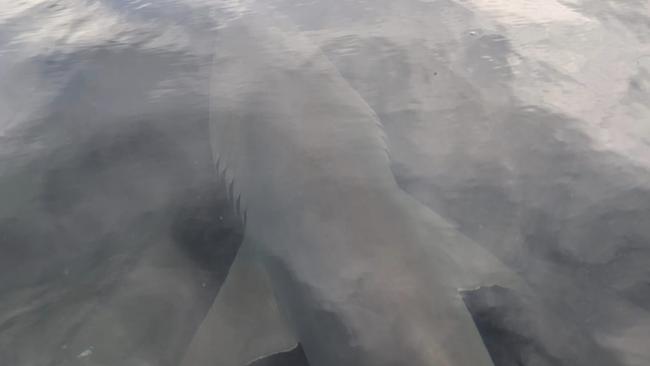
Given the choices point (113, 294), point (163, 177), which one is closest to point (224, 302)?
point (113, 294)

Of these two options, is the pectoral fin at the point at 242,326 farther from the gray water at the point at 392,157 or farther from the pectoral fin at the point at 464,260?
the pectoral fin at the point at 464,260

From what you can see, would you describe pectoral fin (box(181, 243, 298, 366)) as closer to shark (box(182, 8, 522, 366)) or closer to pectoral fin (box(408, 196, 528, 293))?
shark (box(182, 8, 522, 366))

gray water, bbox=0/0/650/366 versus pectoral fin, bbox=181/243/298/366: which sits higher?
gray water, bbox=0/0/650/366

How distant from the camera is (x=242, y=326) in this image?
1.27m

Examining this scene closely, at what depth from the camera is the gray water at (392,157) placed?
4.17 ft

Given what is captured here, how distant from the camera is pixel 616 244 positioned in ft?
4.44

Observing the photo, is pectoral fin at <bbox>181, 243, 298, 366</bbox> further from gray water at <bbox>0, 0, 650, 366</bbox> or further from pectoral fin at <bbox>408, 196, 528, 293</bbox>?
pectoral fin at <bbox>408, 196, 528, 293</bbox>

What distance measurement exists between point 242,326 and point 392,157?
57 centimetres

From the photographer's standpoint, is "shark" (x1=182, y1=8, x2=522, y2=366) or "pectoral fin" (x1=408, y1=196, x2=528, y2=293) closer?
"shark" (x1=182, y1=8, x2=522, y2=366)

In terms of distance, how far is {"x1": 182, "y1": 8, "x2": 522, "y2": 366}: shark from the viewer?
3.76 ft

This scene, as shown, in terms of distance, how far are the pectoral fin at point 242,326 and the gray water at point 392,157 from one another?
0.03 meters

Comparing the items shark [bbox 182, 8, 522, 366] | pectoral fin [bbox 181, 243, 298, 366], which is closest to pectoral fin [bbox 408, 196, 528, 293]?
shark [bbox 182, 8, 522, 366]

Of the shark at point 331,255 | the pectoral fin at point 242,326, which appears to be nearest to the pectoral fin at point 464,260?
the shark at point 331,255

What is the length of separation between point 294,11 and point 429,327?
52.9 inches
